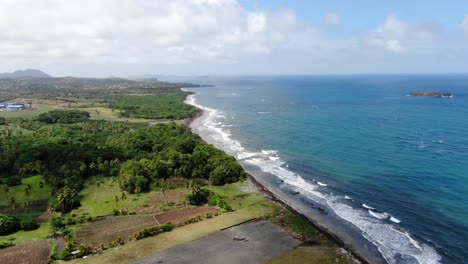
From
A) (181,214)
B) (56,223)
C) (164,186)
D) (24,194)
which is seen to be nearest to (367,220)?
(181,214)

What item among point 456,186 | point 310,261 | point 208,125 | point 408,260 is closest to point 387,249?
point 408,260

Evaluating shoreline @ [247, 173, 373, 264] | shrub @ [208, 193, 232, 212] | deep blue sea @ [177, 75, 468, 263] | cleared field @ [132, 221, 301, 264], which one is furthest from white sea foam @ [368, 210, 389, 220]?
shrub @ [208, 193, 232, 212]

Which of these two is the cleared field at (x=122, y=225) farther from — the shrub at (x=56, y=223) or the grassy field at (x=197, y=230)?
the grassy field at (x=197, y=230)

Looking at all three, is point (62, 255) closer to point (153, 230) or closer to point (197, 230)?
point (153, 230)

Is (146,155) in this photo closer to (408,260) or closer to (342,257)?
(342,257)

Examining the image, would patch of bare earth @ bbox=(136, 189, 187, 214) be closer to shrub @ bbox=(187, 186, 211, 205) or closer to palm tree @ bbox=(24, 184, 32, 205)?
shrub @ bbox=(187, 186, 211, 205)

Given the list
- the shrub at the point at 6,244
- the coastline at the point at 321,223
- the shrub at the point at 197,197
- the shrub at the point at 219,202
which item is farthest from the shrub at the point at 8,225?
the coastline at the point at 321,223
